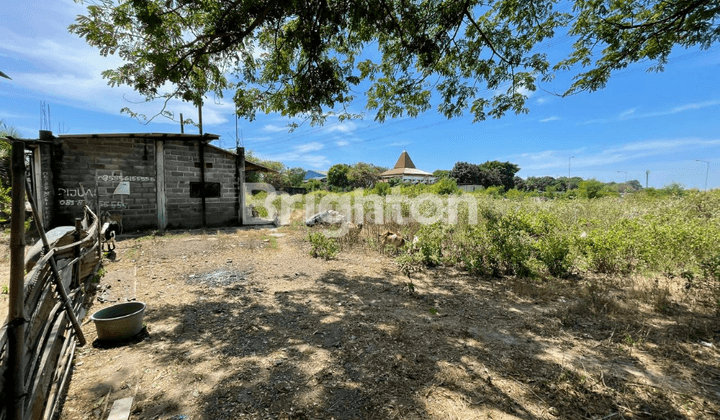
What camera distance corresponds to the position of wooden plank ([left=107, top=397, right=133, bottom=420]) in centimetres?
197

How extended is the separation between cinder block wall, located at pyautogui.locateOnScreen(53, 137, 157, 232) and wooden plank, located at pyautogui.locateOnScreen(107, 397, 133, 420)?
8430 millimetres

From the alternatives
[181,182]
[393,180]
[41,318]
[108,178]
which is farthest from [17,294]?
[393,180]

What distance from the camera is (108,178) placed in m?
9.23

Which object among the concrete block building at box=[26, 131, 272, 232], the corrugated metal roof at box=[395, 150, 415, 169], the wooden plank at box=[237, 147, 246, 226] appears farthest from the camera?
the corrugated metal roof at box=[395, 150, 415, 169]

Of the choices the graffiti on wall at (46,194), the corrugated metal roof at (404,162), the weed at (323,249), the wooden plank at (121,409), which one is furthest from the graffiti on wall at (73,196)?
the corrugated metal roof at (404,162)

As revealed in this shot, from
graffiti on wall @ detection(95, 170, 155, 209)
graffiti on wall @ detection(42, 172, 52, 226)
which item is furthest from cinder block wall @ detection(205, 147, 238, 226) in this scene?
graffiti on wall @ detection(42, 172, 52, 226)

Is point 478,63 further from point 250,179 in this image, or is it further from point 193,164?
point 250,179

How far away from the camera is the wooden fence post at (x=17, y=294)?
4.60 ft

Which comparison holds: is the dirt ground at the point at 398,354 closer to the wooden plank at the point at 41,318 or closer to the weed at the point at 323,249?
the wooden plank at the point at 41,318

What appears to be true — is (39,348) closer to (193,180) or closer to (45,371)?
(45,371)

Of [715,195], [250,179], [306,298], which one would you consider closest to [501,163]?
[250,179]

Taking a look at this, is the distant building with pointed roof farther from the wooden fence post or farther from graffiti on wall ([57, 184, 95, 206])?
the wooden fence post

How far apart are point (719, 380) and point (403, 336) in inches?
101

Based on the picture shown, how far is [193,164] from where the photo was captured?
1061 centimetres
